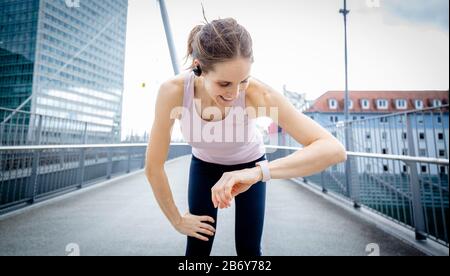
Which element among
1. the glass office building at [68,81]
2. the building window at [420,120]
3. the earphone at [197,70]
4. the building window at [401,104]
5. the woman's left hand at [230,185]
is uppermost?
the glass office building at [68,81]

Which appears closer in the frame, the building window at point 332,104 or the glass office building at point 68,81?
the building window at point 332,104

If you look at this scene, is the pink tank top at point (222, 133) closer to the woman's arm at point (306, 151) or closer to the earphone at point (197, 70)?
the earphone at point (197, 70)

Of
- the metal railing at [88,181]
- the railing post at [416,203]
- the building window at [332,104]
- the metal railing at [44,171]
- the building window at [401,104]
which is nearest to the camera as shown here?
the railing post at [416,203]

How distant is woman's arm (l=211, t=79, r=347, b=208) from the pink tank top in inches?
10.1

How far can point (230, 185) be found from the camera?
0.82 metres

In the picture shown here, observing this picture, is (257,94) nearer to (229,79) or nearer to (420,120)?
(229,79)

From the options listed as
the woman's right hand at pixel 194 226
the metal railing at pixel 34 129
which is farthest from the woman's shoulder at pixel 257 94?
the metal railing at pixel 34 129

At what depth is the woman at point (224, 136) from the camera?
0.88 m

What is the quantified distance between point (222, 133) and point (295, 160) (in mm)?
477

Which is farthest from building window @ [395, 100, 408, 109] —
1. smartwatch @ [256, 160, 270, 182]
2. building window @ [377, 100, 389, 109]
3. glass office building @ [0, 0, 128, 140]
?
glass office building @ [0, 0, 128, 140]

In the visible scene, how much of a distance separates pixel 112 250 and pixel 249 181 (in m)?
1.82

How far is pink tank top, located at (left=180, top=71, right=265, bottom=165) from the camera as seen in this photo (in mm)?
1170

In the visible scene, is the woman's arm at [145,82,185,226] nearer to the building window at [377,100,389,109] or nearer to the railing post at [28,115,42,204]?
the railing post at [28,115,42,204]

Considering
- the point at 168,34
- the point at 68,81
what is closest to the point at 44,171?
the point at 168,34
